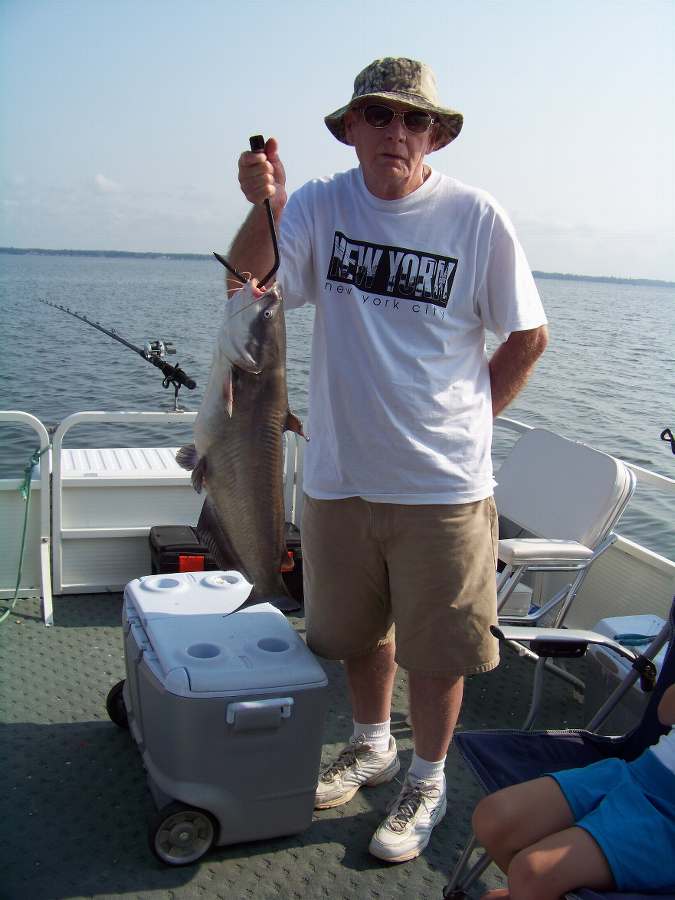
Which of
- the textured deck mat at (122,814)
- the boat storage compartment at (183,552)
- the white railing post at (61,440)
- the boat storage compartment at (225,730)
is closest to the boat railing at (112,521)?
the white railing post at (61,440)

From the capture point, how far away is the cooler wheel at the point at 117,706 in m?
3.37

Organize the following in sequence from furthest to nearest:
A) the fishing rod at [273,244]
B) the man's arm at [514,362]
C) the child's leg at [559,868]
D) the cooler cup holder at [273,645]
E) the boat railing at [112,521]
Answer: the boat railing at [112,521]
the cooler cup holder at [273,645]
the man's arm at [514,362]
the fishing rod at [273,244]
the child's leg at [559,868]

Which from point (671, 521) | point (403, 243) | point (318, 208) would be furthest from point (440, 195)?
point (671, 521)

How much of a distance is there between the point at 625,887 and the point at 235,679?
1206 millimetres

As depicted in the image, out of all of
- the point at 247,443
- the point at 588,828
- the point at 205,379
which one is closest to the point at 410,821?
the point at 588,828

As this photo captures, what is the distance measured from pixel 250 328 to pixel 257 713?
1216 millimetres

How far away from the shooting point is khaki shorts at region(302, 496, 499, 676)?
2.62 metres

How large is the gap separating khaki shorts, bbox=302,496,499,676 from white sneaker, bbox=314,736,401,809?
22.0 inches

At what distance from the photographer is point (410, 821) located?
2793 millimetres

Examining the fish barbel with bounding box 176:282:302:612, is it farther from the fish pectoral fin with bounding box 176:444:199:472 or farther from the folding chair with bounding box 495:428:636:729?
the folding chair with bounding box 495:428:636:729

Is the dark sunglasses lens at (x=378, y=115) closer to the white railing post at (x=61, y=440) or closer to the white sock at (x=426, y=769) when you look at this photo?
the white sock at (x=426, y=769)

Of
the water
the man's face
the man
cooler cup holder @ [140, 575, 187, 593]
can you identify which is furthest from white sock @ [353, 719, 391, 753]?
the water

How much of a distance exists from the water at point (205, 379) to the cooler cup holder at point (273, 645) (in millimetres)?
6272

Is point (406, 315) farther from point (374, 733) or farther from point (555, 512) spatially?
point (555, 512)
